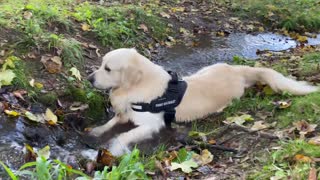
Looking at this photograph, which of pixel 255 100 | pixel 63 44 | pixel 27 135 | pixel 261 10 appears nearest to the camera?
pixel 27 135

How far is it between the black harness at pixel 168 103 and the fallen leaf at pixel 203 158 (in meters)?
0.92

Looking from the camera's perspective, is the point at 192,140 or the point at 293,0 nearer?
the point at 192,140

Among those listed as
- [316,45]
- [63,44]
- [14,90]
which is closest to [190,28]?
[316,45]

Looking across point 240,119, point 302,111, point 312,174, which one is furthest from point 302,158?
point 240,119

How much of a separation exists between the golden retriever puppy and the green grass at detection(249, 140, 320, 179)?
1.43 metres

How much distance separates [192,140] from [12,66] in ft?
6.41

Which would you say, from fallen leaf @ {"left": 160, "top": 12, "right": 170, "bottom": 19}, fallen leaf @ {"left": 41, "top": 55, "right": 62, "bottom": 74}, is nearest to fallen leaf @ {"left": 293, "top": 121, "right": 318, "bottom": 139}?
fallen leaf @ {"left": 41, "top": 55, "right": 62, "bottom": 74}

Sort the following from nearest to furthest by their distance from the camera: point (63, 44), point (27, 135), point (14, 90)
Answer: point (27, 135), point (14, 90), point (63, 44)

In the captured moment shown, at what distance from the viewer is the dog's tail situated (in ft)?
15.7

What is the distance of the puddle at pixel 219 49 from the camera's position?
6691 millimetres

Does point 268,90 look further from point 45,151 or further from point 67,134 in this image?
point 45,151

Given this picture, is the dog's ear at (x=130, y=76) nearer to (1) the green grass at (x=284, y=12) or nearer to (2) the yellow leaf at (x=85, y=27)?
(2) the yellow leaf at (x=85, y=27)

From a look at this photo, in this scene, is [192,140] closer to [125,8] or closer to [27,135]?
[27,135]

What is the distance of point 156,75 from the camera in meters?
4.65
